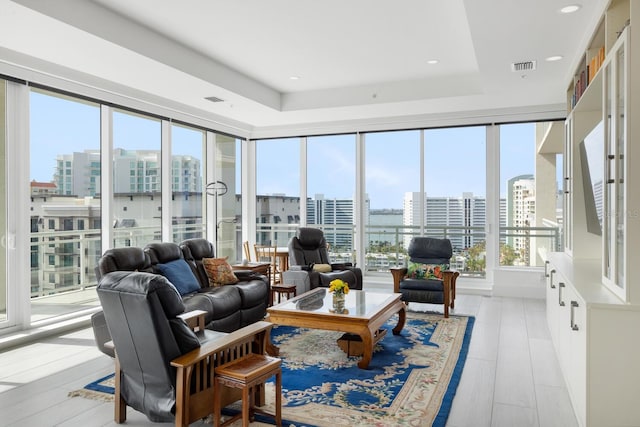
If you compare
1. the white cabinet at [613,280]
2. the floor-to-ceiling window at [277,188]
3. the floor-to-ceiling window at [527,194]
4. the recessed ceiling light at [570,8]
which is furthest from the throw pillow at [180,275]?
the floor-to-ceiling window at [527,194]

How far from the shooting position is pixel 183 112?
667cm

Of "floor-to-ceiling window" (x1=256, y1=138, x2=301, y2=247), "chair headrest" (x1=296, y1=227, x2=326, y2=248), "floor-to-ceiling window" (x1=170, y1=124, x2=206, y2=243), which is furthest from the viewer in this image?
"floor-to-ceiling window" (x1=256, y1=138, x2=301, y2=247)

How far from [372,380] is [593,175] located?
7.98 ft

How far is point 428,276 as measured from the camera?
5.75m

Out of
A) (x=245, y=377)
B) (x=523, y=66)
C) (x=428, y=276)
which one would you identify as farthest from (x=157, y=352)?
(x=523, y=66)

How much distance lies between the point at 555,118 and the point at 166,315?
6207 mm

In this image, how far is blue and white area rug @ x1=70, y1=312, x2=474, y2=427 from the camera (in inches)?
114

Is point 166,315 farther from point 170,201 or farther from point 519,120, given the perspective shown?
point 519,120

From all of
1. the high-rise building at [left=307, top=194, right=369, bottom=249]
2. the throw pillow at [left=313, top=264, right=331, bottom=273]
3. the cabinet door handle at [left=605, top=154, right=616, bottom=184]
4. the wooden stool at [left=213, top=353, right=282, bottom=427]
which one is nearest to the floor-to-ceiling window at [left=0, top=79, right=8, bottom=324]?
the wooden stool at [left=213, top=353, right=282, bottom=427]

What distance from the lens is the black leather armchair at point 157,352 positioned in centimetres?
246

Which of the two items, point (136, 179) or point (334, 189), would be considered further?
point (334, 189)

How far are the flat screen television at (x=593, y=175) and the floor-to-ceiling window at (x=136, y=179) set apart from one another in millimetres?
5086

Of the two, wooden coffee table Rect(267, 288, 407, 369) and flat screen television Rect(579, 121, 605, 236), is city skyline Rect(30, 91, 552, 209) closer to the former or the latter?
flat screen television Rect(579, 121, 605, 236)

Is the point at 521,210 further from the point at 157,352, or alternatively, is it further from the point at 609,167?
the point at 157,352
